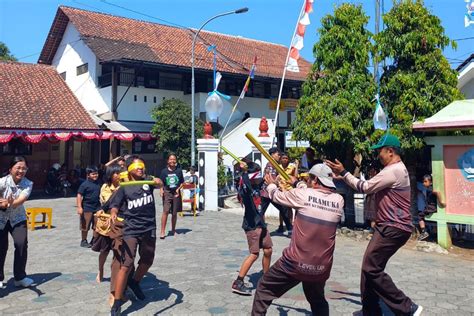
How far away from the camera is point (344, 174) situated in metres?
4.18

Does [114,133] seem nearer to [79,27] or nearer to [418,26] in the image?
[79,27]

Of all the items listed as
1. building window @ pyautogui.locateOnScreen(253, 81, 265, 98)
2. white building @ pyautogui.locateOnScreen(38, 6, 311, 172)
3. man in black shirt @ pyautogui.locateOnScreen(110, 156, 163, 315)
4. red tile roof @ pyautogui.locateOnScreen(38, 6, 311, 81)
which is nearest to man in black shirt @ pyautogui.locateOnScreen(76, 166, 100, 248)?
man in black shirt @ pyautogui.locateOnScreen(110, 156, 163, 315)

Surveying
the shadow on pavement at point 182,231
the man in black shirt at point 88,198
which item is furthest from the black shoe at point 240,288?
the shadow on pavement at point 182,231

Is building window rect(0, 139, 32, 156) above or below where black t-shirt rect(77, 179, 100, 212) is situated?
above

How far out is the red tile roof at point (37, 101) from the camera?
16.6 metres

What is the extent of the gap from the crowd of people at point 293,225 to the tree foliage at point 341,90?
3493 millimetres

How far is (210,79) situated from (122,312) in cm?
1938

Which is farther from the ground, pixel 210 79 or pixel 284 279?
pixel 210 79

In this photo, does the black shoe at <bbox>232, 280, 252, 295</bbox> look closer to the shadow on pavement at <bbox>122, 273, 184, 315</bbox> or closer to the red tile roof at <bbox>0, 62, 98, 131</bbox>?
the shadow on pavement at <bbox>122, 273, 184, 315</bbox>

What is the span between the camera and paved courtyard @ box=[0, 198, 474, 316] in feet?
15.4

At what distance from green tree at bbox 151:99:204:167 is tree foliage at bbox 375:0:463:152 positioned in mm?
11469

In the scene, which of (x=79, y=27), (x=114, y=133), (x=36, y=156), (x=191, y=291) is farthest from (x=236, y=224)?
(x=79, y=27)

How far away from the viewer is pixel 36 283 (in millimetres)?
5594

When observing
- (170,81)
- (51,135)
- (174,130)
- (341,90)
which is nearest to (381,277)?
(341,90)
